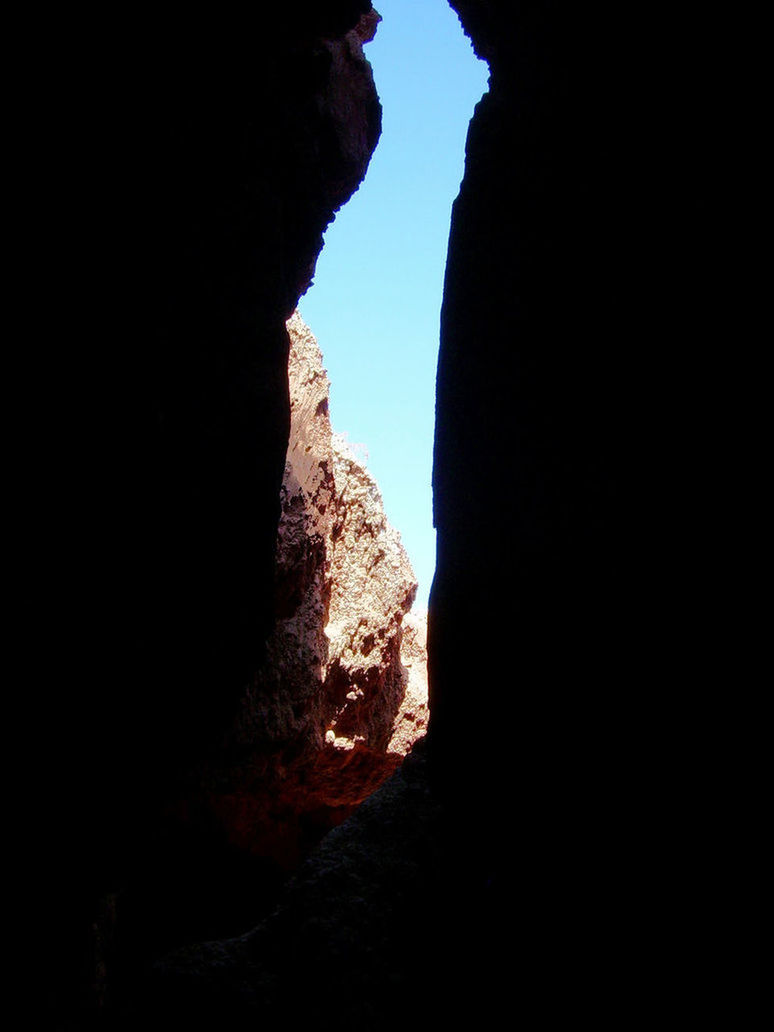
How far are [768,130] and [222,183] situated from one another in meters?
2.37

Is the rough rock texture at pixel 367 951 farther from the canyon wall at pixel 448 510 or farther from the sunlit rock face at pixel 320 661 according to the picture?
the sunlit rock face at pixel 320 661

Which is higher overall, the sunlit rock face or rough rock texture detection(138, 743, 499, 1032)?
the sunlit rock face

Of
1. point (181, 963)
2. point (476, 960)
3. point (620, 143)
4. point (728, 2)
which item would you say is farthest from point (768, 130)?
point (181, 963)

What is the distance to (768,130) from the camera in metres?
2.39

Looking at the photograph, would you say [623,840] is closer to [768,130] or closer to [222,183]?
[768,130]

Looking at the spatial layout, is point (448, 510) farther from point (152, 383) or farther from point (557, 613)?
point (152, 383)

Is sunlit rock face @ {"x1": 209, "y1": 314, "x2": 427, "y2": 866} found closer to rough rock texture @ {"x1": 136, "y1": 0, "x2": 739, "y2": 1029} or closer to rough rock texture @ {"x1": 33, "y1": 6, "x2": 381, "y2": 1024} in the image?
rough rock texture @ {"x1": 33, "y1": 6, "x2": 381, "y2": 1024}

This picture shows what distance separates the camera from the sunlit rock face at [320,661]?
6715 mm

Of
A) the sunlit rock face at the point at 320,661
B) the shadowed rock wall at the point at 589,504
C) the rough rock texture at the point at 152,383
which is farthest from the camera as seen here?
the sunlit rock face at the point at 320,661

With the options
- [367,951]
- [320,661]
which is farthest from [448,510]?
[320,661]

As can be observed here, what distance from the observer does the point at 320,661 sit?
23.9 feet

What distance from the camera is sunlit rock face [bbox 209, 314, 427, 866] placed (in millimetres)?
6715

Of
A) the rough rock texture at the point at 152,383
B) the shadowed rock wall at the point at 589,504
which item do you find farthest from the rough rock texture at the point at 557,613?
the rough rock texture at the point at 152,383

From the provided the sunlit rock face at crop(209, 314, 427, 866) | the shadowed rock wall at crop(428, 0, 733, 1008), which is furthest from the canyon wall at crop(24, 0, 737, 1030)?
the sunlit rock face at crop(209, 314, 427, 866)
